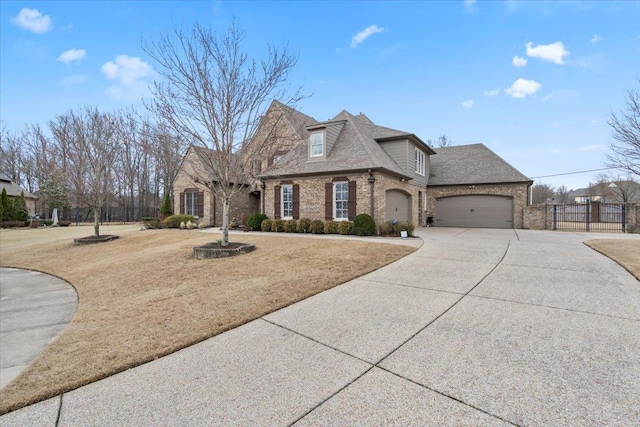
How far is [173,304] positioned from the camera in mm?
5551

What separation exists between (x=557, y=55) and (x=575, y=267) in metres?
10.8

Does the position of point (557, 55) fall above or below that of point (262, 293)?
above

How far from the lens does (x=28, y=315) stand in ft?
20.3

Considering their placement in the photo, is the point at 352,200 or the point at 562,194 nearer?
the point at 352,200

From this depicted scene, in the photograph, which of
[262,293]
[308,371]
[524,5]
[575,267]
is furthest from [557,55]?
[308,371]

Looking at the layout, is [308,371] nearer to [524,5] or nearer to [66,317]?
[66,317]

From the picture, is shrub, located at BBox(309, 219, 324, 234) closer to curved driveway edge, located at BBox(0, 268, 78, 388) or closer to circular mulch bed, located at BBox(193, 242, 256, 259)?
circular mulch bed, located at BBox(193, 242, 256, 259)

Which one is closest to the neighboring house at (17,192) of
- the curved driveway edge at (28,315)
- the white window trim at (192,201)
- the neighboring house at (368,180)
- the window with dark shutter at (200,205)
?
the white window trim at (192,201)

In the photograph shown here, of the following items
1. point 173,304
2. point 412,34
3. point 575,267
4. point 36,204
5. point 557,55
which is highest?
point 412,34

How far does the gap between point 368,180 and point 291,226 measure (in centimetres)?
446

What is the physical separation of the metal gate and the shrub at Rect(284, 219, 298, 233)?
49.3ft

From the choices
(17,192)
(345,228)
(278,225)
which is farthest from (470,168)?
(17,192)

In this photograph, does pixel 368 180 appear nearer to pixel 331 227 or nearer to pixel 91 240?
pixel 331 227

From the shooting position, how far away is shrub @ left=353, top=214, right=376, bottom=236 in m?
13.2
